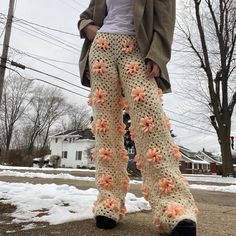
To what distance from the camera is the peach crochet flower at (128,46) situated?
2496 mm

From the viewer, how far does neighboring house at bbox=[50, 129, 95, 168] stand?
5631 centimetres

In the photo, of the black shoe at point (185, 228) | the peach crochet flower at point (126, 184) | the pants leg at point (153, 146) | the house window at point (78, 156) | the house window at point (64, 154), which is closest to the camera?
the black shoe at point (185, 228)

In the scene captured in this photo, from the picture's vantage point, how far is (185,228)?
2.01 meters

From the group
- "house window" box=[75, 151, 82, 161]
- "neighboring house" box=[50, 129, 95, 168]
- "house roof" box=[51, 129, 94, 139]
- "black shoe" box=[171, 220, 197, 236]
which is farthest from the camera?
"house window" box=[75, 151, 82, 161]

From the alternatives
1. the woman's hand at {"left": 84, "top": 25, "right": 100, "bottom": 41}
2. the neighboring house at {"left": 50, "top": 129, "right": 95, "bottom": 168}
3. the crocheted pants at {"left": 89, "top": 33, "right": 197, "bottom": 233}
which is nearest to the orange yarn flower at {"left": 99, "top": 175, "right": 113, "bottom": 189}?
the crocheted pants at {"left": 89, "top": 33, "right": 197, "bottom": 233}

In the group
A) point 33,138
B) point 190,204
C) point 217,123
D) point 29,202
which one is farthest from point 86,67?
point 33,138

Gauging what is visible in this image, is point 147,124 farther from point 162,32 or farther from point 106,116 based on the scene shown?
point 162,32

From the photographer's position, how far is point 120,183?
2.58m

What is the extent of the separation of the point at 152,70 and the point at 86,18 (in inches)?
26.4

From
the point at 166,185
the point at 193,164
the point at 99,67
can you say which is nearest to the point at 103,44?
the point at 99,67

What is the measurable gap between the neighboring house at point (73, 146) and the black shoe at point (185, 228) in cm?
5260

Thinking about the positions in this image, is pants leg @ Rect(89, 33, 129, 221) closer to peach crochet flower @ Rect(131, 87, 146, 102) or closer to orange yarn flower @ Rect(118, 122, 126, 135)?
orange yarn flower @ Rect(118, 122, 126, 135)

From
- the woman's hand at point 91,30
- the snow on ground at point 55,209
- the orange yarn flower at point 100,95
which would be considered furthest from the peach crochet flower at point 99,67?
the snow on ground at point 55,209

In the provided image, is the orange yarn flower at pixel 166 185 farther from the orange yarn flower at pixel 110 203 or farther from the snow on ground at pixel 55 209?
the snow on ground at pixel 55 209
